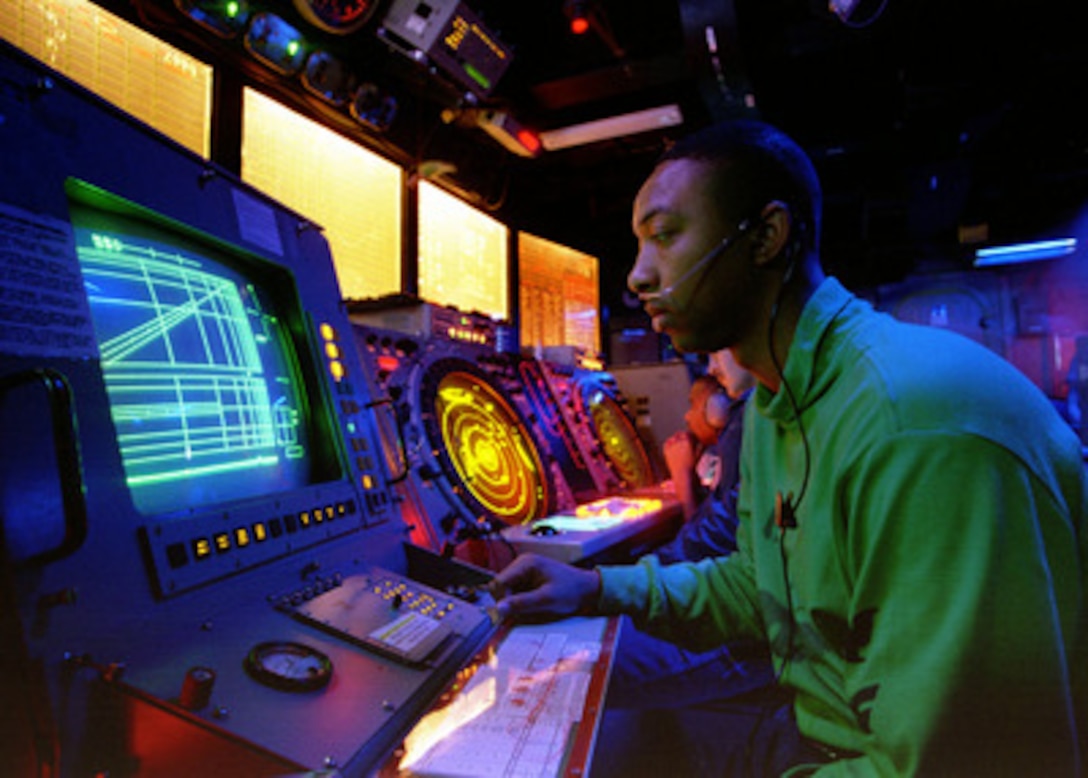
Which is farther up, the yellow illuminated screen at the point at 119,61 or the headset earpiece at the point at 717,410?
the yellow illuminated screen at the point at 119,61

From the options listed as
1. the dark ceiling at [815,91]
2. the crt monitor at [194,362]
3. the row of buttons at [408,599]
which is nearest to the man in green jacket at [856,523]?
the row of buttons at [408,599]

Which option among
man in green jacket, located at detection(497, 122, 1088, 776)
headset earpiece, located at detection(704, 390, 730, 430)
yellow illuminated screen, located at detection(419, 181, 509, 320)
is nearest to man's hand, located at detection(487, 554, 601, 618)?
man in green jacket, located at detection(497, 122, 1088, 776)

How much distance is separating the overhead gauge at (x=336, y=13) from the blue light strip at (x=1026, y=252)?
36.5 ft

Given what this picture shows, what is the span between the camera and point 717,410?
344 cm

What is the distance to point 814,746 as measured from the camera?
3.70 ft

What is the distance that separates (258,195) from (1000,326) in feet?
45.4

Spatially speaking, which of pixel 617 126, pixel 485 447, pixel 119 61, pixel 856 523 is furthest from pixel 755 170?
pixel 617 126

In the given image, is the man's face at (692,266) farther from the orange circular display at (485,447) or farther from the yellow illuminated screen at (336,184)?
the yellow illuminated screen at (336,184)

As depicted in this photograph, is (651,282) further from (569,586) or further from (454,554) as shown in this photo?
(454,554)

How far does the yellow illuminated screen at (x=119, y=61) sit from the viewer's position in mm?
2328

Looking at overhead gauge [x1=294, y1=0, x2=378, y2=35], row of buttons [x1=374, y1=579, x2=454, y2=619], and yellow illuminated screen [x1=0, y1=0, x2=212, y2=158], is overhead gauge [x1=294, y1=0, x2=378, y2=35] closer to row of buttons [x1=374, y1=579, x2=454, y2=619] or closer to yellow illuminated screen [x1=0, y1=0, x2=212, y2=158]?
yellow illuminated screen [x1=0, y1=0, x2=212, y2=158]

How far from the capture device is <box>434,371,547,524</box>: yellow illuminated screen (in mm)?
2330

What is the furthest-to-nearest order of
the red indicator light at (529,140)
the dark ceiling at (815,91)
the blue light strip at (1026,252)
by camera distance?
the blue light strip at (1026,252) → the red indicator light at (529,140) → the dark ceiling at (815,91)

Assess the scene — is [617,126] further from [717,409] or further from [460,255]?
[717,409]
